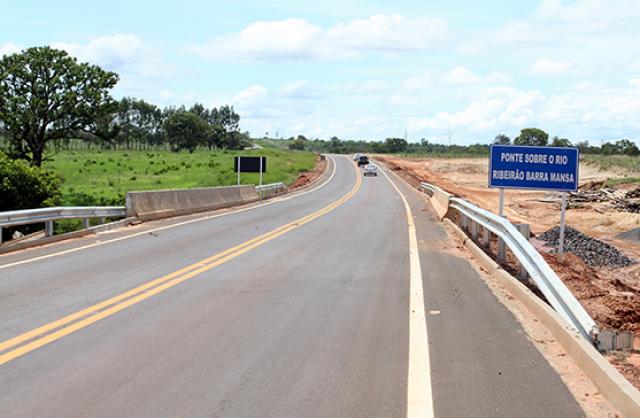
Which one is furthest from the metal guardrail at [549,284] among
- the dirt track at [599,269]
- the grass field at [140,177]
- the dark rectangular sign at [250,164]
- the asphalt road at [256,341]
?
the grass field at [140,177]

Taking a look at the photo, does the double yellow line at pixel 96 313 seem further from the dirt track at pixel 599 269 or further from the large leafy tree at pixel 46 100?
the large leafy tree at pixel 46 100

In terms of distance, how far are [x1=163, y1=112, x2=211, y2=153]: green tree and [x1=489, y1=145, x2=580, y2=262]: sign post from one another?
5254 inches

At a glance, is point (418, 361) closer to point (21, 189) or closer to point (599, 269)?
point (599, 269)

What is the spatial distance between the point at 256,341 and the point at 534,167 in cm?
807

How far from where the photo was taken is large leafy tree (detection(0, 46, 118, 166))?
41531mm

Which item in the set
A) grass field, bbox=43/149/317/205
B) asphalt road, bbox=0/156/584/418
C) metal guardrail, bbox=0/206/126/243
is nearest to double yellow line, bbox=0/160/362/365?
Answer: asphalt road, bbox=0/156/584/418

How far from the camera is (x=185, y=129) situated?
14088cm

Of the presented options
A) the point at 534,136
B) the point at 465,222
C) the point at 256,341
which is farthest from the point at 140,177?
the point at 534,136

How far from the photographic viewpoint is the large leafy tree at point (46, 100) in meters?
41.5

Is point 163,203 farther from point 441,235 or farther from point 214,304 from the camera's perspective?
point 214,304

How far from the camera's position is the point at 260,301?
23.8ft

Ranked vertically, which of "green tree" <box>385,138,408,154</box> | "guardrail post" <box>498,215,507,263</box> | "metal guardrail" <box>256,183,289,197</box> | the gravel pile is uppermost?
"green tree" <box>385,138,408,154</box>

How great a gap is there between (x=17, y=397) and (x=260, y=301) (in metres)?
3.51

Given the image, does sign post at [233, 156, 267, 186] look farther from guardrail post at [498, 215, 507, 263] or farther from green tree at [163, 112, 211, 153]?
green tree at [163, 112, 211, 153]
